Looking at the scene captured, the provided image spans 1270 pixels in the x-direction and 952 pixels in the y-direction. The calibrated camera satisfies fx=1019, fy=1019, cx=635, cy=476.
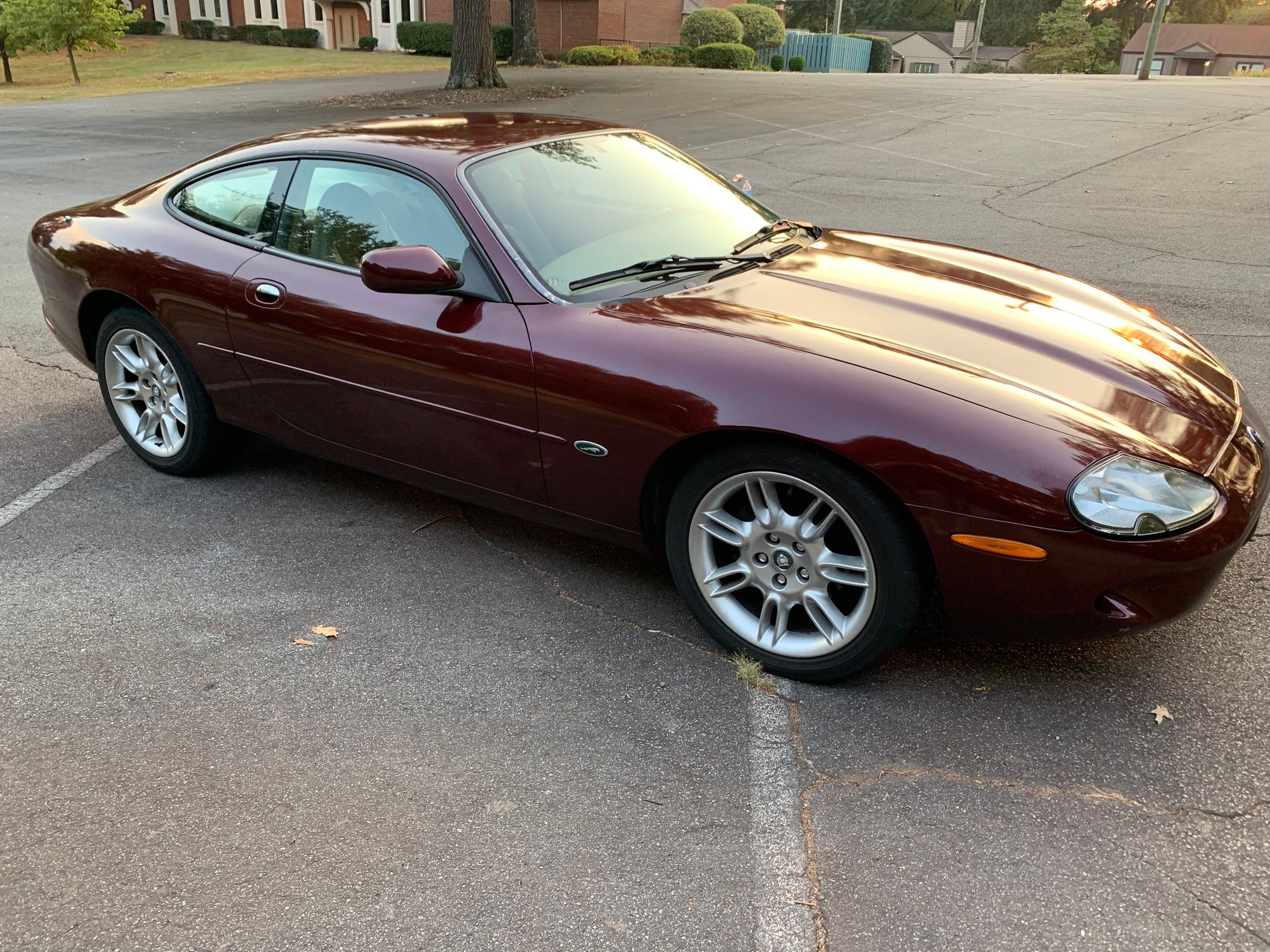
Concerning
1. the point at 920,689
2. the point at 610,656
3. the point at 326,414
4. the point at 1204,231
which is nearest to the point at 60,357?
the point at 326,414

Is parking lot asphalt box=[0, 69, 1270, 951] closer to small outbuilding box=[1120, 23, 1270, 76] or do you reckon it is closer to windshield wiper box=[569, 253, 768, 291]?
windshield wiper box=[569, 253, 768, 291]

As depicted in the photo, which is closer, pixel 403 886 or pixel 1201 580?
pixel 403 886

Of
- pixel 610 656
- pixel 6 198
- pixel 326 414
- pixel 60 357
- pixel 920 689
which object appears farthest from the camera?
pixel 6 198

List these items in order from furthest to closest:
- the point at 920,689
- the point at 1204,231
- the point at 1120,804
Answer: the point at 1204,231, the point at 920,689, the point at 1120,804

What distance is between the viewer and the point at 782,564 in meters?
2.93

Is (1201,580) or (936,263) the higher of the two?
(936,263)

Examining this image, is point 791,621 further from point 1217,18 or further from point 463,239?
point 1217,18

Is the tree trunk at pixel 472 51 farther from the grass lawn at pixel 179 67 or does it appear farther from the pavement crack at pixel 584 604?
the pavement crack at pixel 584 604

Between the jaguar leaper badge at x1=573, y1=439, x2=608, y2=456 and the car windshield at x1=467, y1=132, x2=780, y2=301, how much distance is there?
485mm

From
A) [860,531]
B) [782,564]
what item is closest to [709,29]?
[782,564]

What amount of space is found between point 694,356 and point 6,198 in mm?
11668

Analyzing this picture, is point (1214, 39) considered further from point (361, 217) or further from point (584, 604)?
point (584, 604)

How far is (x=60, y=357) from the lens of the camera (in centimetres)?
611

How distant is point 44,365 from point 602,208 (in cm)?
407
